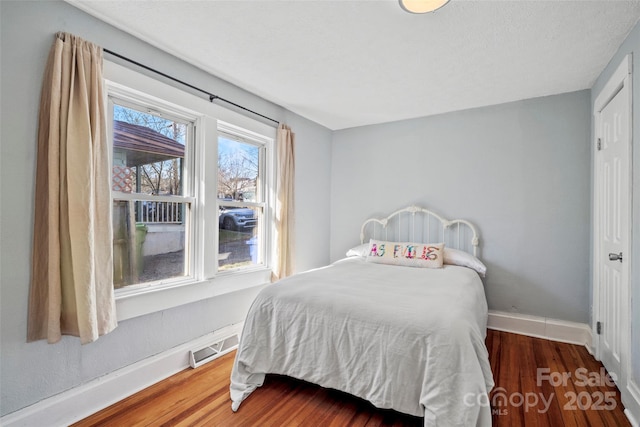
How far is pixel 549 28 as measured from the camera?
1914mm

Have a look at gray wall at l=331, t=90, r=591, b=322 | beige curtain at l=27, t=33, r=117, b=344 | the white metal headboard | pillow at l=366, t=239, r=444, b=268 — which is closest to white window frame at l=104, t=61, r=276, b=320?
beige curtain at l=27, t=33, r=117, b=344

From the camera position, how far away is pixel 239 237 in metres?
3.03

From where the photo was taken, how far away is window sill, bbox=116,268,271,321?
6.61ft

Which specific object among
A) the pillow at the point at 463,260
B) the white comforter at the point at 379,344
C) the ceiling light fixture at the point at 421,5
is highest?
the ceiling light fixture at the point at 421,5

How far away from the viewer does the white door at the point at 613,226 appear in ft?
6.40

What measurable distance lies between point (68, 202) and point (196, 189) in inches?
37.2

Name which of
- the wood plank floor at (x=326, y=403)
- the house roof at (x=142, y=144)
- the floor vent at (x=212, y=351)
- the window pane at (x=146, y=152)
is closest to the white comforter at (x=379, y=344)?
the wood plank floor at (x=326, y=403)

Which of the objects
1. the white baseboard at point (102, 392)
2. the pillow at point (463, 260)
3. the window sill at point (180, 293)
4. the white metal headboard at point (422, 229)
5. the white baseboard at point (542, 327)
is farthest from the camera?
the white metal headboard at point (422, 229)

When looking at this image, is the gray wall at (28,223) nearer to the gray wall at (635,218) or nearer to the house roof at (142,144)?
the house roof at (142,144)

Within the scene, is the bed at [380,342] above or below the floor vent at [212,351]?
above

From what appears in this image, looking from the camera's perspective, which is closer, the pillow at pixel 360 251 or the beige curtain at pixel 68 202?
the beige curtain at pixel 68 202

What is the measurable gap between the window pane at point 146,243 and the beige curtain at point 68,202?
0.96 ft

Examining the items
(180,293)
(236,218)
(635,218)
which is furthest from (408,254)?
(180,293)

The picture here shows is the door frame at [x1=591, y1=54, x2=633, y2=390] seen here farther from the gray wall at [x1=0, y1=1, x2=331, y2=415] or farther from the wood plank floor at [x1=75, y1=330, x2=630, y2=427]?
the gray wall at [x1=0, y1=1, x2=331, y2=415]
